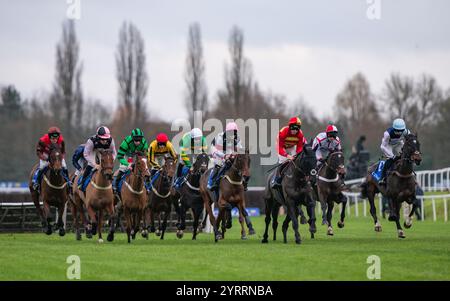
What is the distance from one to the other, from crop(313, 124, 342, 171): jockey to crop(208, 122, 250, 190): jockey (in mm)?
2578

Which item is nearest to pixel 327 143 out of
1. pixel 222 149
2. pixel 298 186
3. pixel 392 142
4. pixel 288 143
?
pixel 392 142

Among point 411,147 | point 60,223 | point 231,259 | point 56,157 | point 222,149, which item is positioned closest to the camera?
point 231,259

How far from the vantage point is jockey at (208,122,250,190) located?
20422 mm

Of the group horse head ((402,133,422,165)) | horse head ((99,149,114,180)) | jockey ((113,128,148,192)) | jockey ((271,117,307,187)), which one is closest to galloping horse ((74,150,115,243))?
horse head ((99,149,114,180))

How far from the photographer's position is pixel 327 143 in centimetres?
2255

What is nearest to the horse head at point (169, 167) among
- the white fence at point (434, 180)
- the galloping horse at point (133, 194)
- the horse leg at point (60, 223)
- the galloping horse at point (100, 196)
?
the galloping horse at point (133, 194)

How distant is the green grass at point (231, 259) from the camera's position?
1268 cm

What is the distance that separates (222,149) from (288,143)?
1493mm

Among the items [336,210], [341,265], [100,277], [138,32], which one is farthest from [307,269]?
[138,32]

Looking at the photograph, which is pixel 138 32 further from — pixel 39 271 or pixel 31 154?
pixel 39 271

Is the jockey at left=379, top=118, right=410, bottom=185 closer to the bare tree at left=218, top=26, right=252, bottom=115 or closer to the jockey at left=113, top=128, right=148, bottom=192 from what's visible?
the jockey at left=113, top=128, right=148, bottom=192

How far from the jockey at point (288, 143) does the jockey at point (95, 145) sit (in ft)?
11.3

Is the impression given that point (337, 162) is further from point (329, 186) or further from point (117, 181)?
point (117, 181)

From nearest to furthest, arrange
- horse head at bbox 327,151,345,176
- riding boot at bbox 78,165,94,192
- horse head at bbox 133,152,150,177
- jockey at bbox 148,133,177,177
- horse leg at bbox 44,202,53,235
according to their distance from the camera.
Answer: horse head at bbox 133,152,150,177 < riding boot at bbox 78,165,94,192 < horse head at bbox 327,151,345,176 < horse leg at bbox 44,202,53,235 < jockey at bbox 148,133,177,177
